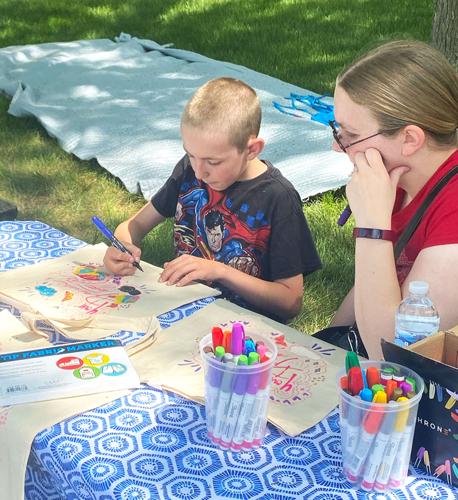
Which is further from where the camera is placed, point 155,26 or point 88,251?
point 155,26

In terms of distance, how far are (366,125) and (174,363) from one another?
0.63 meters

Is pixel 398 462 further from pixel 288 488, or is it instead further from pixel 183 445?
pixel 183 445

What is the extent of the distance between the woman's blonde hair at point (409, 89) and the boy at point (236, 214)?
49 cm

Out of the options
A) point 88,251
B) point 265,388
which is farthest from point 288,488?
point 88,251

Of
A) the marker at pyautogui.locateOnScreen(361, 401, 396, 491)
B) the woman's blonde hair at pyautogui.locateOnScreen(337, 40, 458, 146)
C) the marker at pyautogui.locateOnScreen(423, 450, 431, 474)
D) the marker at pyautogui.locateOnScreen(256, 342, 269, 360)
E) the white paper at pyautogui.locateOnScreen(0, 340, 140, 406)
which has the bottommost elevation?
the white paper at pyautogui.locateOnScreen(0, 340, 140, 406)

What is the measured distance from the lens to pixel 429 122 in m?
1.82

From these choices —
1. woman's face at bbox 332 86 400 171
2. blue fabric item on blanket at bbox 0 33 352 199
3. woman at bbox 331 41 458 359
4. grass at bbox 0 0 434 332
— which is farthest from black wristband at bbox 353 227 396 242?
blue fabric item on blanket at bbox 0 33 352 199

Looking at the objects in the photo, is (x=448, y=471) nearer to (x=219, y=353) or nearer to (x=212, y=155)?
(x=219, y=353)

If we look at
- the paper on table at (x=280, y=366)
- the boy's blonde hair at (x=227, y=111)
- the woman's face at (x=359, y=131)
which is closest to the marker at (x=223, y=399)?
the paper on table at (x=280, y=366)

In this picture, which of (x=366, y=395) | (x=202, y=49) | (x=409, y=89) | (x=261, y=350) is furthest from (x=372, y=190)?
(x=202, y=49)

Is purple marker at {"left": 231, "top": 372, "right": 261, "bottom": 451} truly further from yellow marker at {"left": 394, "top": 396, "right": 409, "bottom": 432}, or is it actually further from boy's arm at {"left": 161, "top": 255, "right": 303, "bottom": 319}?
boy's arm at {"left": 161, "top": 255, "right": 303, "bottom": 319}

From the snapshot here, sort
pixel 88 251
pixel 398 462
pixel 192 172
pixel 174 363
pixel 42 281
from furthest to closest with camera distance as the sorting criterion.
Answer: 1. pixel 192 172
2. pixel 88 251
3. pixel 42 281
4. pixel 174 363
5. pixel 398 462

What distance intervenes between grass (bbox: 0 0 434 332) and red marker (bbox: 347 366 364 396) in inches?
69.2

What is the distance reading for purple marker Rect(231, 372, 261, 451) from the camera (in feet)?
4.61
